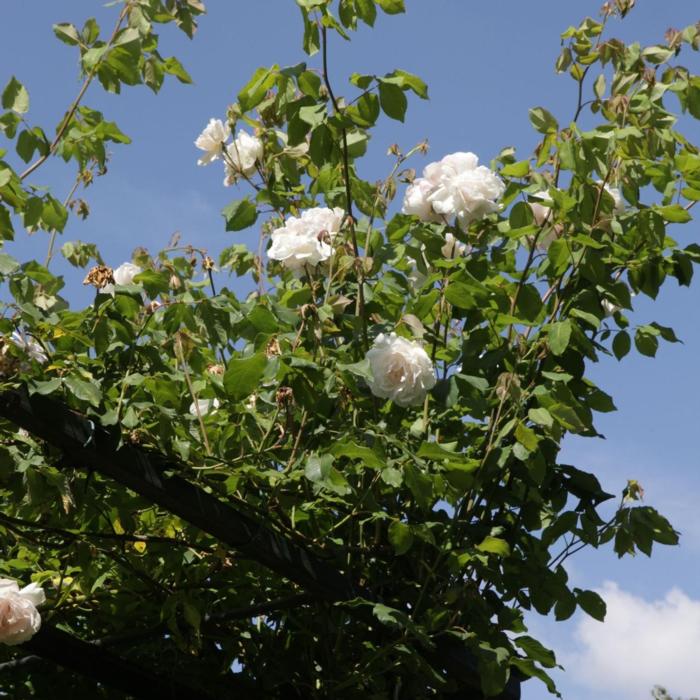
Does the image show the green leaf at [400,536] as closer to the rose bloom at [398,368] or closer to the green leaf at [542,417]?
the rose bloom at [398,368]

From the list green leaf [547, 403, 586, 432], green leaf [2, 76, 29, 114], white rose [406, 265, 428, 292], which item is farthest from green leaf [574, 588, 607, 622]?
Result: green leaf [2, 76, 29, 114]

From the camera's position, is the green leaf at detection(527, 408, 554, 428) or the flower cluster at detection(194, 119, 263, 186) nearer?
the green leaf at detection(527, 408, 554, 428)

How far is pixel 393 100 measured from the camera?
2.43 m

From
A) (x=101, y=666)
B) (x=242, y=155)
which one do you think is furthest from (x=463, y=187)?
(x=101, y=666)

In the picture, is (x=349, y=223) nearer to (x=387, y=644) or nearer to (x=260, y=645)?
(x=387, y=644)

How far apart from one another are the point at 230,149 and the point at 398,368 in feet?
3.15

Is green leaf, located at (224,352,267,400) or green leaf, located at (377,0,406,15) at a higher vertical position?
green leaf, located at (377,0,406,15)

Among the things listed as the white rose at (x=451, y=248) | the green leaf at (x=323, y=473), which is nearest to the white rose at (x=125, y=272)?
the white rose at (x=451, y=248)

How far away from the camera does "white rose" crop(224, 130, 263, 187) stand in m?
3.03

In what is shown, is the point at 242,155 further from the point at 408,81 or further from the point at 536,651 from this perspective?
the point at 536,651

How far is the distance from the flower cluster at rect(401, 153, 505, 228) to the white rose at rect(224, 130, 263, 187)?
53 centimetres

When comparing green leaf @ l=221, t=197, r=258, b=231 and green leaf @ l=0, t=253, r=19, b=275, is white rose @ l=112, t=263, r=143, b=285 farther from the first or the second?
green leaf @ l=0, t=253, r=19, b=275

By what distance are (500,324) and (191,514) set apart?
866 millimetres

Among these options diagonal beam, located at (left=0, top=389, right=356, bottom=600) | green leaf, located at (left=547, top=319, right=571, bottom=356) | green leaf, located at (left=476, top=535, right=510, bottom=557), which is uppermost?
green leaf, located at (left=547, top=319, right=571, bottom=356)
